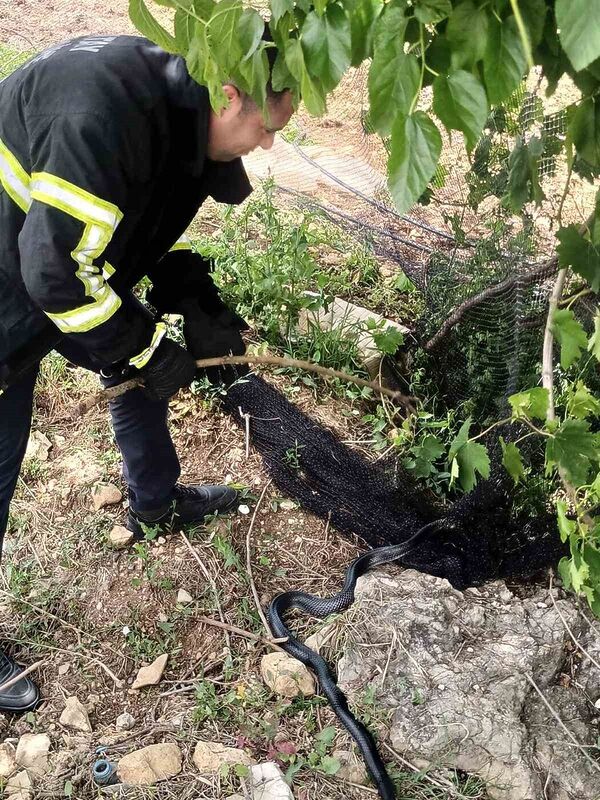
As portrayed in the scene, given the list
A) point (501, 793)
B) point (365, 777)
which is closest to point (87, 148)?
point (365, 777)

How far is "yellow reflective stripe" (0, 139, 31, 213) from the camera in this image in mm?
1901

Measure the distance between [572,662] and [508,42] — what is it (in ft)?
7.44

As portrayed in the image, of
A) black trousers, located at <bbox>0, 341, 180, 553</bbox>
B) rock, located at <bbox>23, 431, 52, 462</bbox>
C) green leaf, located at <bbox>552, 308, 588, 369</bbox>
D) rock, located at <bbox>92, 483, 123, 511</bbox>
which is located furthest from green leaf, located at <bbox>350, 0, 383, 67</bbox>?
rock, located at <bbox>23, 431, 52, 462</bbox>

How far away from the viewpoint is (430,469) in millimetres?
2973

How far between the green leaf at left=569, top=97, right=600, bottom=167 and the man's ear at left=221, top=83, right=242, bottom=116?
1051 millimetres

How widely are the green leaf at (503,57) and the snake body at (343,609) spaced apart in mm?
2032

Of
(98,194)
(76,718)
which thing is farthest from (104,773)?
(98,194)

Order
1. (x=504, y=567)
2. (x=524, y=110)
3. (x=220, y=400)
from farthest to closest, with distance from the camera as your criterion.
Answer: (x=220, y=400) → (x=504, y=567) → (x=524, y=110)

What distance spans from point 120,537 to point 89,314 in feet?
4.14

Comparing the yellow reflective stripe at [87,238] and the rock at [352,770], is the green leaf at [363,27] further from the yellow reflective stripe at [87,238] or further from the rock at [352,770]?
the rock at [352,770]

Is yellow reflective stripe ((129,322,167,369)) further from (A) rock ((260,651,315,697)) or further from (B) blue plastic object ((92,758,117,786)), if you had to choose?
(B) blue plastic object ((92,758,117,786))

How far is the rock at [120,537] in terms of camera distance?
9.57 feet

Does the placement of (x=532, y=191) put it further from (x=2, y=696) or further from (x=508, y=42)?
(x=2, y=696)

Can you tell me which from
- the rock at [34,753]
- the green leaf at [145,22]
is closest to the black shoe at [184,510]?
the rock at [34,753]
